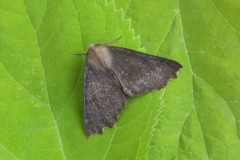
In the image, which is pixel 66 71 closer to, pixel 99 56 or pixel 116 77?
pixel 99 56

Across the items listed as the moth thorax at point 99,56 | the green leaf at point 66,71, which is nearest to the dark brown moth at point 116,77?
the moth thorax at point 99,56

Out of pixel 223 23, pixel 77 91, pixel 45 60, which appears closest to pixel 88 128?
pixel 77 91

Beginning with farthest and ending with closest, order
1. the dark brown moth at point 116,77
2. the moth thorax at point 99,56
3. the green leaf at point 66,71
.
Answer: the dark brown moth at point 116,77 → the moth thorax at point 99,56 → the green leaf at point 66,71

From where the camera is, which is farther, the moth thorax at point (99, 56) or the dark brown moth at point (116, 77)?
the dark brown moth at point (116, 77)

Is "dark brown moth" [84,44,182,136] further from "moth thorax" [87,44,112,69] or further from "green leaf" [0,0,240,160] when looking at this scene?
"green leaf" [0,0,240,160]

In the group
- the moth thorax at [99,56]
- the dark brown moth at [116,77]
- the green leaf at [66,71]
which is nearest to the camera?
the green leaf at [66,71]

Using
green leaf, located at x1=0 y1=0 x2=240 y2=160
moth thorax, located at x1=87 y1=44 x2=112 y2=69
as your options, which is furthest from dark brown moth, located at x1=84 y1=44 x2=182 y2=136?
green leaf, located at x1=0 y1=0 x2=240 y2=160

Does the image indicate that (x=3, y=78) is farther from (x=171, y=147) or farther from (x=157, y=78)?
(x=171, y=147)

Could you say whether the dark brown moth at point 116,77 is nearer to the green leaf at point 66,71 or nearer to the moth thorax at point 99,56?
the moth thorax at point 99,56
